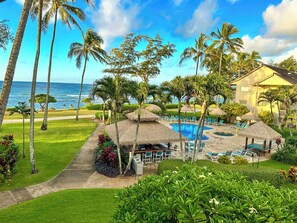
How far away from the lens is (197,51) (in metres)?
31.4

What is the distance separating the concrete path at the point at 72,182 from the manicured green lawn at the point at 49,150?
1.68 feet

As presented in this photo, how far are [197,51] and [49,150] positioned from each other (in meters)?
24.3

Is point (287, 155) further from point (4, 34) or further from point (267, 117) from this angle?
point (4, 34)

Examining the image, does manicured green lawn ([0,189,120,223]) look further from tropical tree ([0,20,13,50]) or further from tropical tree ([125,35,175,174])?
tropical tree ([125,35,175,174])

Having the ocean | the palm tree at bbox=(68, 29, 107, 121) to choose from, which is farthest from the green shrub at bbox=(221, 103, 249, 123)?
the ocean

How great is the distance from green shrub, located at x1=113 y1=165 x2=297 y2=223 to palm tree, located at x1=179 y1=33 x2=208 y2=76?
29656mm

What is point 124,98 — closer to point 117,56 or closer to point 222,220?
point 222,220

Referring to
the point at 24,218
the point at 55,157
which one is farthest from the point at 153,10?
the point at 24,218

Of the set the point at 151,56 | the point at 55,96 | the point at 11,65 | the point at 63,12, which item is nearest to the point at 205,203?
the point at 11,65

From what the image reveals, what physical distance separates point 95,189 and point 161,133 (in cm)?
597

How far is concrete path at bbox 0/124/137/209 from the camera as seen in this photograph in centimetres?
954

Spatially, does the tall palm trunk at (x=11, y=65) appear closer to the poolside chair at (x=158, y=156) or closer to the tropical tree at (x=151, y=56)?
the poolside chair at (x=158, y=156)

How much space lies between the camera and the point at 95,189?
10.3 m

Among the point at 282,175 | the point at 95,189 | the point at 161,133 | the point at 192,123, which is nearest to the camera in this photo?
the point at 95,189
